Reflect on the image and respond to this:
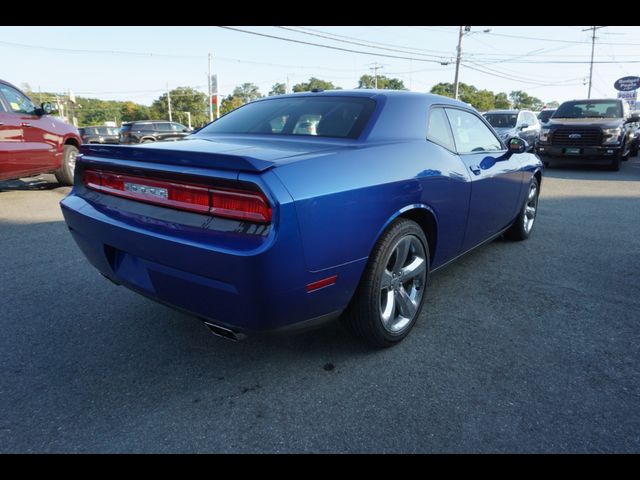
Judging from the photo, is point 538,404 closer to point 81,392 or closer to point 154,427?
point 154,427

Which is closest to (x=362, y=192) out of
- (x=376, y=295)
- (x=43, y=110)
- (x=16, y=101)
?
(x=376, y=295)

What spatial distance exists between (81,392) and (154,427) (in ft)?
1.67

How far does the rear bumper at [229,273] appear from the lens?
1719 millimetres

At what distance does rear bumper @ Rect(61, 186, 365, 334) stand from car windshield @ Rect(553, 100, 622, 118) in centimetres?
1249

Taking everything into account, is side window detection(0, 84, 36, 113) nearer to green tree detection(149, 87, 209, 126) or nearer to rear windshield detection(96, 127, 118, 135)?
rear windshield detection(96, 127, 118, 135)

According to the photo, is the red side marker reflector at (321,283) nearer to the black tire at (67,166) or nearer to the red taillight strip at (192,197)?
the red taillight strip at (192,197)

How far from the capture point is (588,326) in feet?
9.16

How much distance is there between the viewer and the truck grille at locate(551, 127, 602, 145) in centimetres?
1073

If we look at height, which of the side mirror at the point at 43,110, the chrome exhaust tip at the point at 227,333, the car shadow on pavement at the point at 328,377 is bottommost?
the car shadow on pavement at the point at 328,377

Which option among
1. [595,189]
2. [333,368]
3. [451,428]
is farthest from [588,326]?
[595,189]

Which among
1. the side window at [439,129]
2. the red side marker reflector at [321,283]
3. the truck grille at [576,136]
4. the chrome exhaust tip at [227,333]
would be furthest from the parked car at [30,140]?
the truck grille at [576,136]

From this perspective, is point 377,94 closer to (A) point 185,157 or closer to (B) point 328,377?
(A) point 185,157

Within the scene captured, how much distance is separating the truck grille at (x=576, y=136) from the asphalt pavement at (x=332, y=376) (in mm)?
8662
